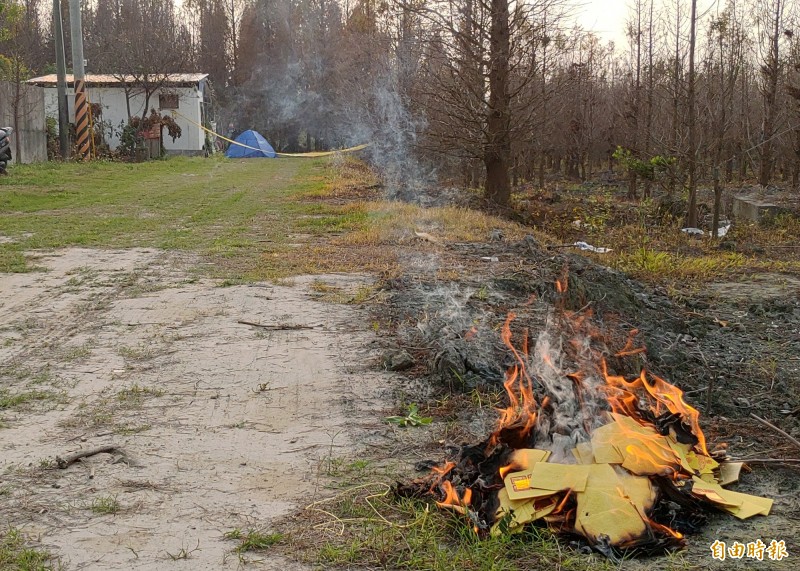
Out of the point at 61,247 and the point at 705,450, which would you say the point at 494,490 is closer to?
the point at 705,450

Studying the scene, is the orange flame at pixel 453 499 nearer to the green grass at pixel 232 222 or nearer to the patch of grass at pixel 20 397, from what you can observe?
the patch of grass at pixel 20 397

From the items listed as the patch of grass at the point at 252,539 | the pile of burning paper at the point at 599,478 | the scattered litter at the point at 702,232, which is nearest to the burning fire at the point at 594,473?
the pile of burning paper at the point at 599,478

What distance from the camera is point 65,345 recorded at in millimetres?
6113

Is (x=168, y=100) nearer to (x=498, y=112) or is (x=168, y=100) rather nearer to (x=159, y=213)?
(x=159, y=213)

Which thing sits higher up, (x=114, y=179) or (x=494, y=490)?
(x=114, y=179)

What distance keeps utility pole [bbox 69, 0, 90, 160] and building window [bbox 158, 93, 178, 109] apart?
551 inches

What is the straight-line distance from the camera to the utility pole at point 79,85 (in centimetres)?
2650

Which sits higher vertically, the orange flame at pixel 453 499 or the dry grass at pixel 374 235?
the dry grass at pixel 374 235

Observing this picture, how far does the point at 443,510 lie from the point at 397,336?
2.96 metres

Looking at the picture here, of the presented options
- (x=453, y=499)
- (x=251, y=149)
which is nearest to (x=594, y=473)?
(x=453, y=499)

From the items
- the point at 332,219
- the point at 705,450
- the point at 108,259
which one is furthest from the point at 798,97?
the point at 705,450

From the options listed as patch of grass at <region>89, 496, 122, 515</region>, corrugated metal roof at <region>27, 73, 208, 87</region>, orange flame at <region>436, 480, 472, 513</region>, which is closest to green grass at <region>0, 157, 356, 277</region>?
patch of grass at <region>89, 496, 122, 515</region>

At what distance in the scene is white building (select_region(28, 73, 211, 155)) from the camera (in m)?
40.1

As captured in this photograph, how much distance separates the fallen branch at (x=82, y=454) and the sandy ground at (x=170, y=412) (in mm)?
36
